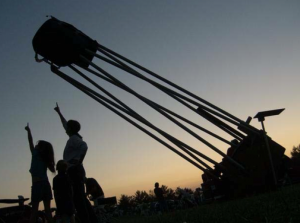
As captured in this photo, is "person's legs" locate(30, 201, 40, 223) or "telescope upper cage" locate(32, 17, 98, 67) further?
"telescope upper cage" locate(32, 17, 98, 67)

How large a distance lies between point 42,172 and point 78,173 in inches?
33.4

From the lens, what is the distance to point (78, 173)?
5.11m

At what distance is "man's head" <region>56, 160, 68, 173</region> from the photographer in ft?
17.0

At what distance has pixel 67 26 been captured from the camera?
601 centimetres

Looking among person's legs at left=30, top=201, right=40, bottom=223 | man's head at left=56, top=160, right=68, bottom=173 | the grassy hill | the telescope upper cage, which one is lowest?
the grassy hill

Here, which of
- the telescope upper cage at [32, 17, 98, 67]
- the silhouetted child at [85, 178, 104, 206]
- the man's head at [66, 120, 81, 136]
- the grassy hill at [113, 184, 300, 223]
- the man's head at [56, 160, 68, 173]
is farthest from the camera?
the silhouetted child at [85, 178, 104, 206]

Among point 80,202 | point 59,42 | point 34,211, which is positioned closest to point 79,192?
point 80,202

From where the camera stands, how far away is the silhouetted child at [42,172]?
5.32 m

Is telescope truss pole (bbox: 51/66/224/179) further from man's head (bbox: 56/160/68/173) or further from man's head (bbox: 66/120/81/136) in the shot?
man's head (bbox: 56/160/68/173)

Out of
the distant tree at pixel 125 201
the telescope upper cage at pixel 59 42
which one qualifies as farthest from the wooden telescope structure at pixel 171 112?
the distant tree at pixel 125 201

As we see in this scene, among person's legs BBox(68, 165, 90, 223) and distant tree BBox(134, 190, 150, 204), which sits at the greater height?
distant tree BBox(134, 190, 150, 204)

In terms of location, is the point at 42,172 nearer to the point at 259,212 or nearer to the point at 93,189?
the point at 93,189

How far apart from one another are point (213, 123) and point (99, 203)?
3231 millimetres

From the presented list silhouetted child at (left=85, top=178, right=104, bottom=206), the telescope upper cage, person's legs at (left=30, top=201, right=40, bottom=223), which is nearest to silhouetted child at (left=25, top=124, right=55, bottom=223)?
person's legs at (left=30, top=201, right=40, bottom=223)
